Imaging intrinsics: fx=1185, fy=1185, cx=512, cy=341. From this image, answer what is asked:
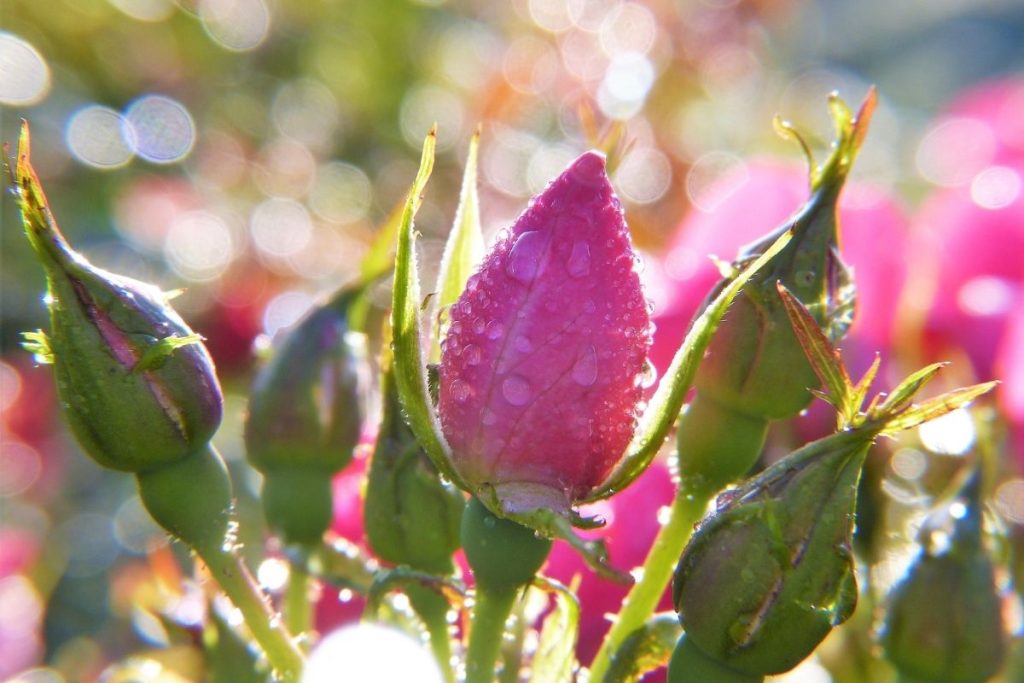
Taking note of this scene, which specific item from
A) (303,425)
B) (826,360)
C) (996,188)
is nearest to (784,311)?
(826,360)

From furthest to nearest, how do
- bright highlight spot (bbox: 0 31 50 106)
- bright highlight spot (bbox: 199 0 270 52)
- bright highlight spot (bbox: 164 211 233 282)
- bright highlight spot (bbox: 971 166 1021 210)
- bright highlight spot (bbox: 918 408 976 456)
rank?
bright highlight spot (bbox: 199 0 270 52), bright highlight spot (bbox: 164 211 233 282), bright highlight spot (bbox: 0 31 50 106), bright highlight spot (bbox: 971 166 1021 210), bright highlight spot (bbox: 918 408 976 456)

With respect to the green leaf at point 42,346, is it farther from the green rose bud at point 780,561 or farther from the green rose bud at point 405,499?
the green rose bud at point 780,561

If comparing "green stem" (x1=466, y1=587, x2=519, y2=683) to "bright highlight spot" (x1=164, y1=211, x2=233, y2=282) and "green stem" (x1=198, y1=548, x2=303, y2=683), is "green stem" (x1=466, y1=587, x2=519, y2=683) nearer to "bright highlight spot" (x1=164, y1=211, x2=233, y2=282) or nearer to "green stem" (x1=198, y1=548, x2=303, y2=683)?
"green stem" (x1=198, y1=548, x2=303, y2=683)

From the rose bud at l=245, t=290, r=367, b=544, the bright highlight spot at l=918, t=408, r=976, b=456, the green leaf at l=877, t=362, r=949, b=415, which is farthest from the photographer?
the bright highlight spot at l=918, t=408, r=976, b=456

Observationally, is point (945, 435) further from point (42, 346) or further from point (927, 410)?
point (42, 346)

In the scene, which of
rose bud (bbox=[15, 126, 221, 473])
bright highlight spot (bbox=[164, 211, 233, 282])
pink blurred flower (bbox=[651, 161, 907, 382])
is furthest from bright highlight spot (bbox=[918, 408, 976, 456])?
bright highlight spot (bbox=[164, 211, 233, 282])

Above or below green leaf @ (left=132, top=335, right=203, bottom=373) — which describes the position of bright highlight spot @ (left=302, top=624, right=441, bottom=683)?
below

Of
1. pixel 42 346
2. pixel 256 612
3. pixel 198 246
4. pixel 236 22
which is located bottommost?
pixel 198 246

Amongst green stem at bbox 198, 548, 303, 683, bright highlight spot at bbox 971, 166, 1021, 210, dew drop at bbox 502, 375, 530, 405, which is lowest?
green stem at bbox 198, 548, 303, 683

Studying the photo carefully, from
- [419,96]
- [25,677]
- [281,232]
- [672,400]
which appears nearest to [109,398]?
[672,400]
